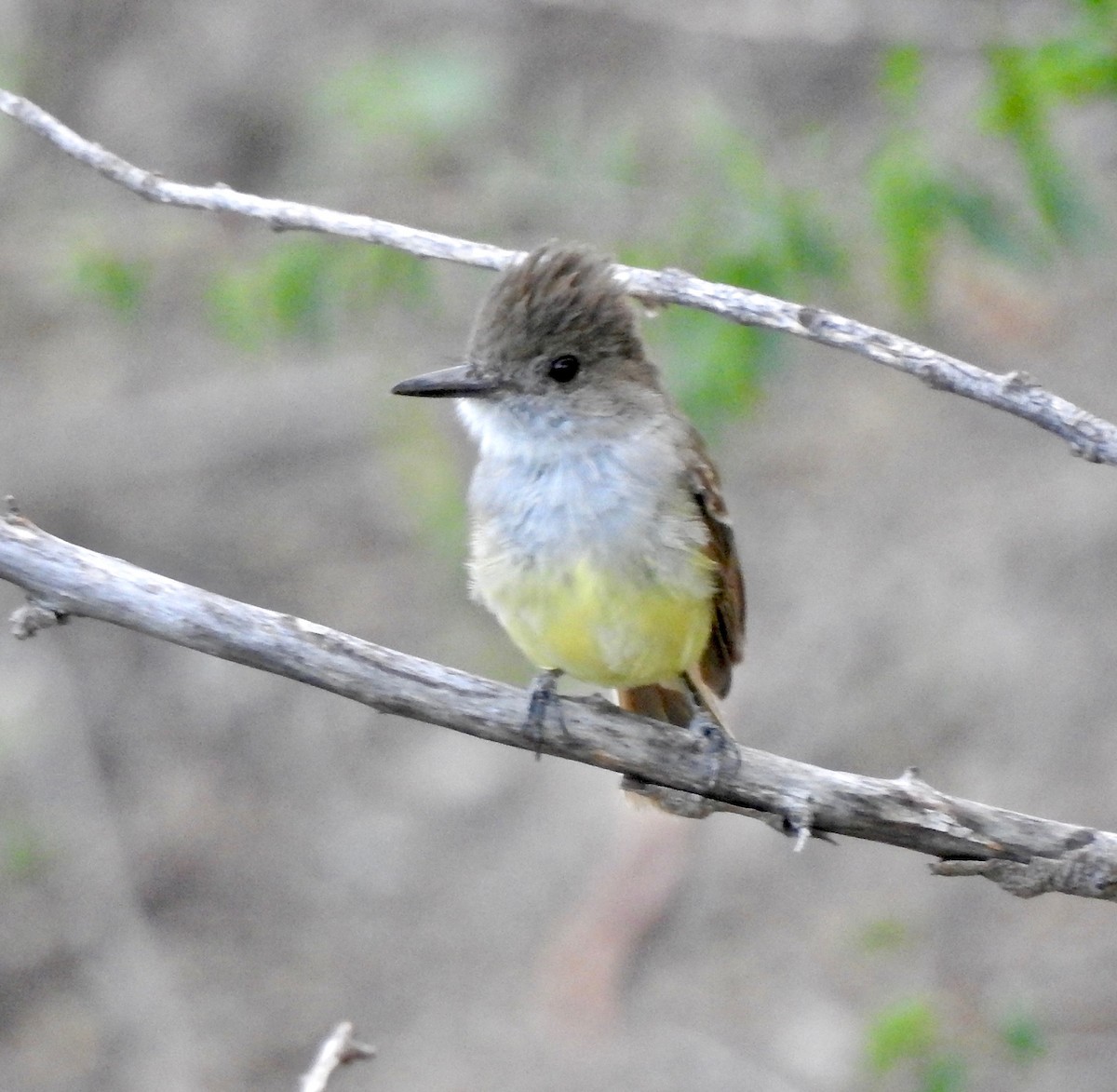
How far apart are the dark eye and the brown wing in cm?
36

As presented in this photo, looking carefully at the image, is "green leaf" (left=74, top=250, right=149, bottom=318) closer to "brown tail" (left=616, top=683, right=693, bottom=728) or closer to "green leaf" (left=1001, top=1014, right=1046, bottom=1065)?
"brown tail" (left=616, top=683, right=693, bottom=728)

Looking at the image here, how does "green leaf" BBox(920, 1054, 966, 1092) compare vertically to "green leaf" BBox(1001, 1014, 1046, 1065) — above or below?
below

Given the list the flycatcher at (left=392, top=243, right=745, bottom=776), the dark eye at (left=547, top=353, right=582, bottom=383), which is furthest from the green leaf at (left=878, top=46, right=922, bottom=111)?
the dark eye at (left=547, top=353, right=582, bottom=383)

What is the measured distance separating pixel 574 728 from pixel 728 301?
902mm

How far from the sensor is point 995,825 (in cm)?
346

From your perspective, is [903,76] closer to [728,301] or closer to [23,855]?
[728,301]

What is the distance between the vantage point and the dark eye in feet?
13.9

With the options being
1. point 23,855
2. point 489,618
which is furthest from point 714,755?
point 489,618

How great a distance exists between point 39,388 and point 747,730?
4.01 metres

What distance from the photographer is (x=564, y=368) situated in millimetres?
4234

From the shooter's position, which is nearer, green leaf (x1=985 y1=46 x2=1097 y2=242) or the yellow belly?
the yellow belly

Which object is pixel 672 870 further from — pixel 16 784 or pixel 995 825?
pixel 995 825

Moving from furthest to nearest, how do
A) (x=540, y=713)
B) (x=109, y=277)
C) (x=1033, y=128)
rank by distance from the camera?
(x=109, y=277) < (x=1033, y=128) < (x=540, y=713)

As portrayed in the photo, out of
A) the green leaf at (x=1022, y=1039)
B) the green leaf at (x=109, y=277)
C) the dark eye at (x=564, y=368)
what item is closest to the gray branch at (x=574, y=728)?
the dark eye at (x=564, y=368)
